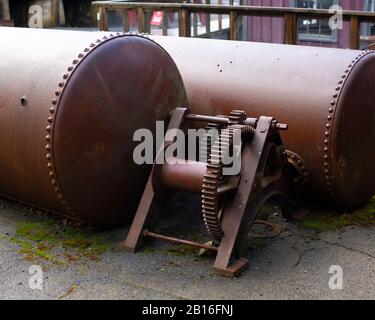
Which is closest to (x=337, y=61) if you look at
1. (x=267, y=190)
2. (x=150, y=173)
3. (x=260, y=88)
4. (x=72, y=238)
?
(x=260, y=88)

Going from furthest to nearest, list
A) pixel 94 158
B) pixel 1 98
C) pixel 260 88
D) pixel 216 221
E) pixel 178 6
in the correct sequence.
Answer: pixel 178 6 < pixel 260 88 < pixel 1 98 < pixel 94 158 < pixel 216 221

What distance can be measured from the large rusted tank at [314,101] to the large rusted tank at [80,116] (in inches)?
18.4

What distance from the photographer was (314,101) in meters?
4.01

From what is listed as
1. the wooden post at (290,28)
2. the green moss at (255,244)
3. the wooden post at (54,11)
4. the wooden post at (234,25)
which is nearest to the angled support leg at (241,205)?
the green moss at (255,244)

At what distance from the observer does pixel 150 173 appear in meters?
4.01

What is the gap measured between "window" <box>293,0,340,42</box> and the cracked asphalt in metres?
6.54

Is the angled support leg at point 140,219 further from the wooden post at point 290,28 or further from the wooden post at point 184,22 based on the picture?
the wooden post at point 184,22

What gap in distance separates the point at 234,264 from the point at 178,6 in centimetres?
481

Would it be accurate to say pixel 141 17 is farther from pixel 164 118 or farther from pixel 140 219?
pixel 140 219

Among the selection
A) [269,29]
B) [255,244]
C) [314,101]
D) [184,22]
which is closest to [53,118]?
[255,244]

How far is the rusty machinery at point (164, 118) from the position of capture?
11.7 feet

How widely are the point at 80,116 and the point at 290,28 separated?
3819 mm

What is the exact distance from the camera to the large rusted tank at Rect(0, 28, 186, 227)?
11.7 feet

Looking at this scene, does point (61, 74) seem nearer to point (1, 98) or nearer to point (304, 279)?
point (1, 98)
